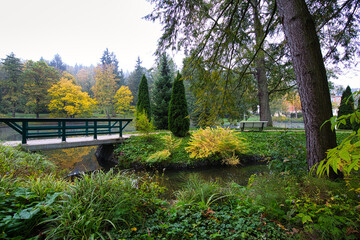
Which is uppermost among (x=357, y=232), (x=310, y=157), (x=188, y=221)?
(x=310, y=157)

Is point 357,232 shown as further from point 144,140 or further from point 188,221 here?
point 144,140

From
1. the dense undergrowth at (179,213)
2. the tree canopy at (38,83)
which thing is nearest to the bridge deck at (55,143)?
the dense undergrowth at (179,213)

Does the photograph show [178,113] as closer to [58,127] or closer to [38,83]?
[58,127]

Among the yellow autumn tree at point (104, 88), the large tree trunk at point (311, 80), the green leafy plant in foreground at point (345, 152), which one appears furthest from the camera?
the yellow autumn tree at point (104, 88)

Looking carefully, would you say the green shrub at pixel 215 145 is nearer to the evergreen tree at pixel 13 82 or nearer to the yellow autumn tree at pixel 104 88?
the yellow autumn tree at pixel 104 88

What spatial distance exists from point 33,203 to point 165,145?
589 cm

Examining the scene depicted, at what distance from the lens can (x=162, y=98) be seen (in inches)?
580

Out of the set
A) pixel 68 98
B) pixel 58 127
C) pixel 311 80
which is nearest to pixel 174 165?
pixel 58 127

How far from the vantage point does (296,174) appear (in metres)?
2.68

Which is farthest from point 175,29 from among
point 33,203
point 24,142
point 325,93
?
point 24,142

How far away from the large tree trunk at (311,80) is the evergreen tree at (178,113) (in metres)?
6.81

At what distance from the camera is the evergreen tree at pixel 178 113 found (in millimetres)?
9133

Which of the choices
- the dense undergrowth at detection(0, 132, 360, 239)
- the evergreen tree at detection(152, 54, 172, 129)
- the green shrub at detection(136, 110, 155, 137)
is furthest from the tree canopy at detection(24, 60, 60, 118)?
the dense undergrowth at detection(0, 132, 360, 239)

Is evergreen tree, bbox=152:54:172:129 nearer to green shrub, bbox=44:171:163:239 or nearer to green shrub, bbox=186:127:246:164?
green shrub, bbox=186:127:246:164
